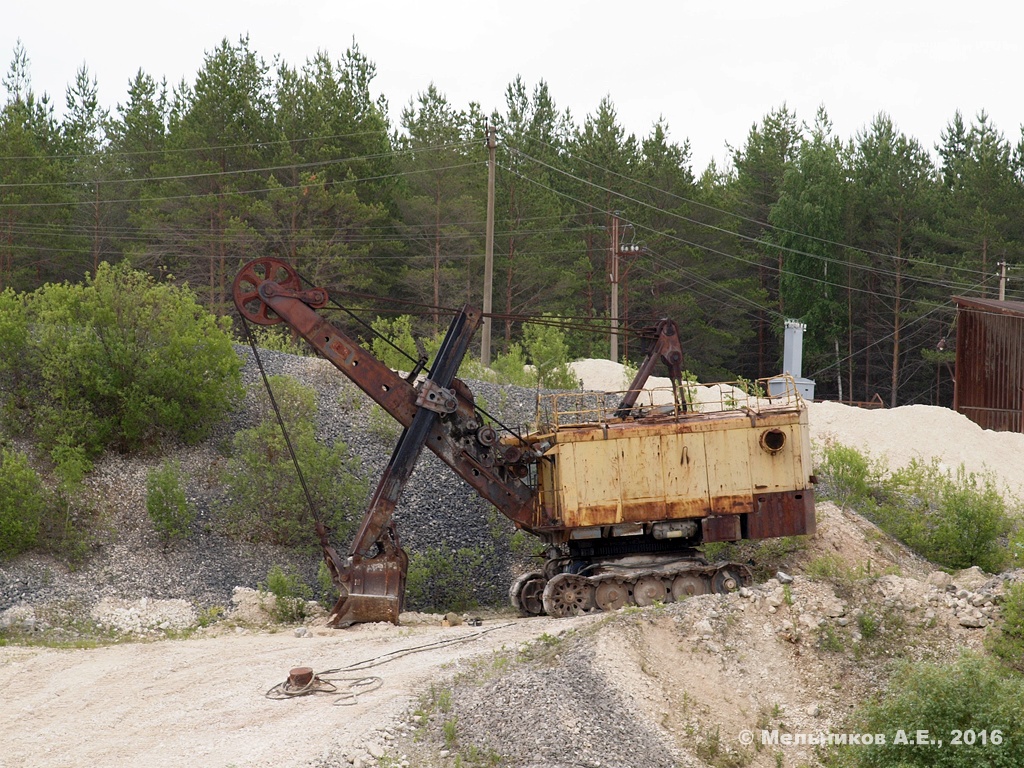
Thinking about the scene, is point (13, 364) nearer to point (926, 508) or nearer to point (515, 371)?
point (515, 371)

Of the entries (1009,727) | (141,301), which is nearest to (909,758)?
(1009,727)

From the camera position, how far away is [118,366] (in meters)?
20.0

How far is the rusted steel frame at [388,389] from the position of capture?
48.1 ft

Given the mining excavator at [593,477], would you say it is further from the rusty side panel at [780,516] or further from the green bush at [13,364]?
the green bush at [13,364]

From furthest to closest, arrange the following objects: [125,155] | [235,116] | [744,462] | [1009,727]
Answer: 1. [125,155]
2. [235,116]
3. [744,462]
4. [1009,727]

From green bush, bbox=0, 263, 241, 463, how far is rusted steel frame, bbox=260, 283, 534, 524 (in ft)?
20.7

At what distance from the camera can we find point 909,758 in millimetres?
9852

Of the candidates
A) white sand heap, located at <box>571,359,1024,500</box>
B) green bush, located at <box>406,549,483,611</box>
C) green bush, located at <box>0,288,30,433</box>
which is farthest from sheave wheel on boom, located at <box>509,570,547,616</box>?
green bush, located at <box>0,288,30,433</box>

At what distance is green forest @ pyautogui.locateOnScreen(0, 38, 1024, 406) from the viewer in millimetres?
36719

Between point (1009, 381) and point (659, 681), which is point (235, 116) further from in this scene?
point (659, 681)

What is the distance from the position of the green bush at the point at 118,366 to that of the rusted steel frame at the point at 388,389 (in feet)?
20.7

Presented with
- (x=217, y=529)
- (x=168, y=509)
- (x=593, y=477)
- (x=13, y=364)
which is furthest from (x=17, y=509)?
(x=593, y=477)

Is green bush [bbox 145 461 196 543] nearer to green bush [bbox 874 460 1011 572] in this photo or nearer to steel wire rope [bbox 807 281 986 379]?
green bush [bbox 874 460 1011 572]

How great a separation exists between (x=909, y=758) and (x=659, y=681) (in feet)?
8.49
